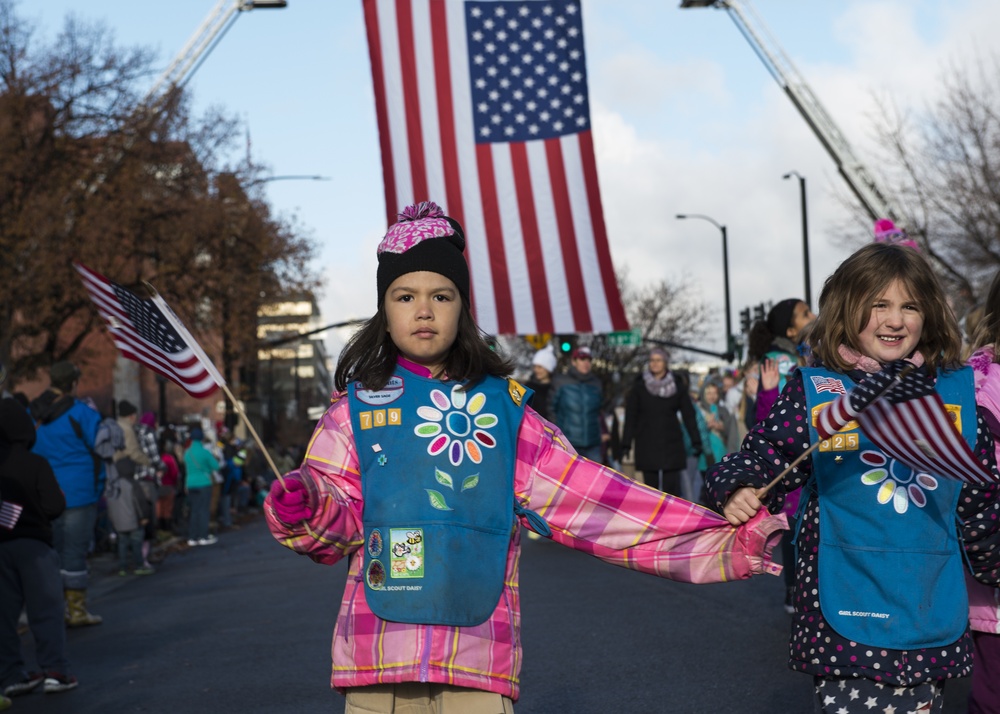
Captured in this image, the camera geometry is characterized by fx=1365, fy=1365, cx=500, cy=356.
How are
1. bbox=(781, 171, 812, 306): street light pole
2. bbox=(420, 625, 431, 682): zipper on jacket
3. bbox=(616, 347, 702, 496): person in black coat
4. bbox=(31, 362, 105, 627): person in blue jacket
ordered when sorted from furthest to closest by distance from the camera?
1. bbox=(781, 171, 812, 306): street light pole
2. bbox=(616, 347, 702, 496): person in black coat
3. bbox=(31, 362, 105, 627): person in blue jacket
4. bbox=(420, 625, 431, 682): zipper on jacket

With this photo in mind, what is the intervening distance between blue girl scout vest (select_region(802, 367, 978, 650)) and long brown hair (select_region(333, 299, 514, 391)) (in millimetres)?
829

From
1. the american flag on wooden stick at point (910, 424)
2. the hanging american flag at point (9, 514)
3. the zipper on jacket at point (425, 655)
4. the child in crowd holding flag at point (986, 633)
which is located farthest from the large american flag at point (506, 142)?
the american flag on wooden stick at point (910, 424)

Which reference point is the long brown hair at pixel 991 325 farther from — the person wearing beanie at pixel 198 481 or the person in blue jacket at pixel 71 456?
the person wearing beanie at pixel 198 481

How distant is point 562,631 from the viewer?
27.3ft

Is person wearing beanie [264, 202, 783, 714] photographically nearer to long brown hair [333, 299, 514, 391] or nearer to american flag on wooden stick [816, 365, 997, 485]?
long brown hair [333, 299, 514, 391]

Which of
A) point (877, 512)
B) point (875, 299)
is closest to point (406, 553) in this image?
point (877, 512)

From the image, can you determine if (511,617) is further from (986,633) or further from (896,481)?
(986,633)

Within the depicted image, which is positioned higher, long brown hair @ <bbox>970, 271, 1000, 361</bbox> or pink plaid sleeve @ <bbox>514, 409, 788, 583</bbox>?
long brown hair @ <bbox>970, 271, 1000, 361</bbox>

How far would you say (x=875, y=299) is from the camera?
3504mm

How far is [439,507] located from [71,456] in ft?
23.9

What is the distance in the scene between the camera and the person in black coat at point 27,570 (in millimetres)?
7402

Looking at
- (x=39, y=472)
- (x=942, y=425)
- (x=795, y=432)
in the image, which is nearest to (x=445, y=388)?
(x=795, y=432)

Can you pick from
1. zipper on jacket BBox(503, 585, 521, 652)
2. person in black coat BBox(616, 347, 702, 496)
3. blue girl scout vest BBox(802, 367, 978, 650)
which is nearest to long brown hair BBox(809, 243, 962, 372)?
blue girl scout vest BBox(802, 367, 978, 650)

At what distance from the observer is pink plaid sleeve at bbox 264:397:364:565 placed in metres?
3.09
